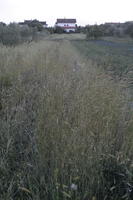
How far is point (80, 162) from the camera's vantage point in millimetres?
2486

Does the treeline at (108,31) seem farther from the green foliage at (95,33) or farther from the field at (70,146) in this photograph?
the field at (70,146)

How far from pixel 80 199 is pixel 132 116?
135 cm

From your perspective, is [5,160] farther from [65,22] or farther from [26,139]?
[65,22]

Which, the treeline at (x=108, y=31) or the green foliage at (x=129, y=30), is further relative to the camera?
the treeline at (x=108, y=31)

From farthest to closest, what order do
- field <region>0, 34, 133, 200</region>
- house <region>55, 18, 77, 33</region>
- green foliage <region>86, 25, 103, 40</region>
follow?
house <region>55, 18, 77, 33</region> → green foliage <region>86, 25, 103, 40</region> → field <region>0, 34, 133, 200</region>

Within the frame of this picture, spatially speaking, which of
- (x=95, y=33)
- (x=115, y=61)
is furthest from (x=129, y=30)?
(x=115, y=61)

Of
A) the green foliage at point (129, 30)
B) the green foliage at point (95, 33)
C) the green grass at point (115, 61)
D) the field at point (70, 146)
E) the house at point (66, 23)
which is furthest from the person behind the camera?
the house at point (66, 23)

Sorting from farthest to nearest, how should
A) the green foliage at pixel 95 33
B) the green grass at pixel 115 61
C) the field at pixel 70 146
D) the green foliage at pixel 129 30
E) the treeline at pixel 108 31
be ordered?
the green foliage at pixel 95 33
the treeline at pixel 108 31
the green foliage at pixel 129 30
the green grass at pixel 115 61
the field at pixel 70 146

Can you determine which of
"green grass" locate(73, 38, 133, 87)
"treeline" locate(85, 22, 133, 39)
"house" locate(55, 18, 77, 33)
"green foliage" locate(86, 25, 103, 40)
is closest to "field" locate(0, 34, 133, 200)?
"green grass" locate(73, 38, 133, 87)

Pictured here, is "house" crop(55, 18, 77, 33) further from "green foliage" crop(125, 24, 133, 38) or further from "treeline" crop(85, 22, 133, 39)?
"green foliage" crop(125, 24, 133, 38)

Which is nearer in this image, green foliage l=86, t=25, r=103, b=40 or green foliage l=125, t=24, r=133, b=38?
green foliage l=125, t=24, r=133, b=38

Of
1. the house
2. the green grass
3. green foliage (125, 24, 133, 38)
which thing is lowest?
the green grass

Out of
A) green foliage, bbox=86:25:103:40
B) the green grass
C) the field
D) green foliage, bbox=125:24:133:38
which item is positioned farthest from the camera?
green foliage, bbox=86:25:103:40

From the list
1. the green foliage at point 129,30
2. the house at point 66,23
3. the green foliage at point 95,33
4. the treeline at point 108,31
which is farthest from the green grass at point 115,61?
the house at point 66,23
